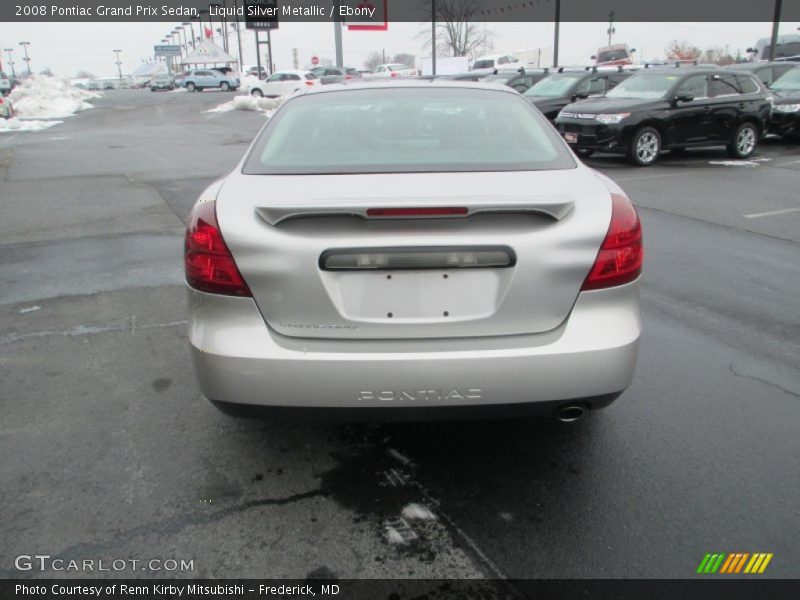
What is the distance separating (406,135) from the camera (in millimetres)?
3213

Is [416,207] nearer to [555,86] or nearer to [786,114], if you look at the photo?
[786,114]

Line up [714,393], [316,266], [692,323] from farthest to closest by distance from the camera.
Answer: [692,323], [714,393], [316,266]

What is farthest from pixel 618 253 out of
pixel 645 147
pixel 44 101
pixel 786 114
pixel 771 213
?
pixel 44 101

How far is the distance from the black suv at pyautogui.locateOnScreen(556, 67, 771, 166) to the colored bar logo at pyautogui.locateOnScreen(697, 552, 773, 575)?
1127cm

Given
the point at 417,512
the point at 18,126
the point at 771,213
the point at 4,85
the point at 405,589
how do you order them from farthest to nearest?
the point at 4,85
the point at 18,126
the point at 771,213
the point at 417,512
the point at 405,589

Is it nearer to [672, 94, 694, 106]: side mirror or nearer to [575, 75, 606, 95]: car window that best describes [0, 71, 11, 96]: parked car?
[575, 75, 606, 95]: car window

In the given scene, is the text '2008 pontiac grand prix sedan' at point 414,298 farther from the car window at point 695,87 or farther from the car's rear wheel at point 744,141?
the car's rear wheel at point 744,141

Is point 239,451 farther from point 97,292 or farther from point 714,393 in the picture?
point 97,292

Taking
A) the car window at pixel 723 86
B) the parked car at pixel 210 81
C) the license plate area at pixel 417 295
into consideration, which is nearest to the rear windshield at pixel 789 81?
the car window at pixel 723 86

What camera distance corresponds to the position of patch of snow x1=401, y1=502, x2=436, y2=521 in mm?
2635

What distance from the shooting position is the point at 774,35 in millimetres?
25141

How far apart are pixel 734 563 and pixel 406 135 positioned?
223 centimetres

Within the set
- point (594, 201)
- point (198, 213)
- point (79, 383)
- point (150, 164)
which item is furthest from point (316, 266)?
point (150, 164)

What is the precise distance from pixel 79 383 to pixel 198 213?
Answer: 6.06 feet
